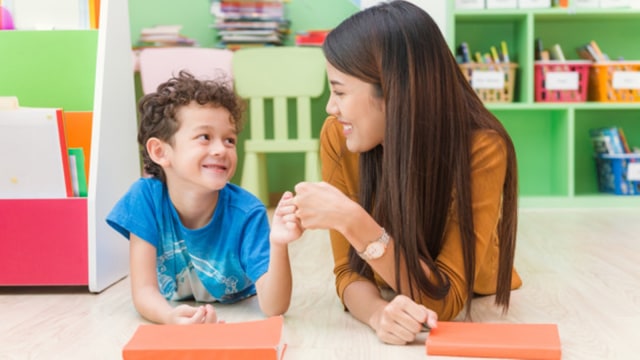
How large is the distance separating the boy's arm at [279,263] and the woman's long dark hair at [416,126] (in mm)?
165

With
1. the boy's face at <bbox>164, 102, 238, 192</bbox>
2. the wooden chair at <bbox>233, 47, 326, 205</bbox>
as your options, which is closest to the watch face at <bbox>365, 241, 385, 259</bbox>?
the boy's face at <bbox>164, 102, 238, 192</bbox>

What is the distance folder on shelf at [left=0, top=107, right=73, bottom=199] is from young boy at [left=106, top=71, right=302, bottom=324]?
0.26 meters

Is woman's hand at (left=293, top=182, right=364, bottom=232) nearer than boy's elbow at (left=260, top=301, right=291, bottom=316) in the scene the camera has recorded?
Yes

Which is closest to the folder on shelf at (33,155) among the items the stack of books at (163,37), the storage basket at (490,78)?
the stack of books at (163,37)

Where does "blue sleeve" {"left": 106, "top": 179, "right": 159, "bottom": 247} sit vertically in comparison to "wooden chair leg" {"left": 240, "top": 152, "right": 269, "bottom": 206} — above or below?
above

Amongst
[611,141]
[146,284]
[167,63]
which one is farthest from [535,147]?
[146,284]

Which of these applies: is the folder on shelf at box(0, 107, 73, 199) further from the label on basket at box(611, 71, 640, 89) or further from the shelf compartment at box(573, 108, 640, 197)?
the shelf compartment at box(573, 108, 640, 197)

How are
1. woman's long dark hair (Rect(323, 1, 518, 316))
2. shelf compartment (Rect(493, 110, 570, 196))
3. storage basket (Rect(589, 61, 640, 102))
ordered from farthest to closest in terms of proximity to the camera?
shelf compartment (Rect(493, 110, 570, 196))
storage basket (Rect(589, 61, 640, 102))
woman's long dark hair (Rect(323, 1, 518, 316))

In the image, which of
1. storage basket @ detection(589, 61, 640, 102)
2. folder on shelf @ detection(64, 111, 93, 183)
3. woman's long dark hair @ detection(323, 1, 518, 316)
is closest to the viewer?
woman's long dark hair @ detection(323, 1, 518, 316)

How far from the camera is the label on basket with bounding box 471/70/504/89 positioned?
2.96 meters

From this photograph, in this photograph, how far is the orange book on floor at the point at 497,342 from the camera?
39.8 inches

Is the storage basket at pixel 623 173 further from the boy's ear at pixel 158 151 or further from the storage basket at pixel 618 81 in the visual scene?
the boy's ear at pixel 158 151

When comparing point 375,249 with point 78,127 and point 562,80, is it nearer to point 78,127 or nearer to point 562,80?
point 78,127

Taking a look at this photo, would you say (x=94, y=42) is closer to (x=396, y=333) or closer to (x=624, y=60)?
(x=396, y=333)
